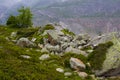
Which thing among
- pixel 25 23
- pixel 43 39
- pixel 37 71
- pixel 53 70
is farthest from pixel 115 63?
pixel 25 23

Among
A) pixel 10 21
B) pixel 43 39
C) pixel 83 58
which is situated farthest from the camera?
pixel 10 21

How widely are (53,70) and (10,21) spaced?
3171 inches

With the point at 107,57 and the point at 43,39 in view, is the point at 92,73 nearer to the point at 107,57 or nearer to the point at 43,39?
the point at 107,57

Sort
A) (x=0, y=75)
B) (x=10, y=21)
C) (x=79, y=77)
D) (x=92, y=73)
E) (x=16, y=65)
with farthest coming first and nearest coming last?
(x=10, y=21), (x=92, y=73), (x=79, y=77), (x=16, y=65), (x=0, y=75)

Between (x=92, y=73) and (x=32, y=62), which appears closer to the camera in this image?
(x=32, y=62)

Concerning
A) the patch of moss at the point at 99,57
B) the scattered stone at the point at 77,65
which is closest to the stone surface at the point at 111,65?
the patch of moss at the point at 99,57

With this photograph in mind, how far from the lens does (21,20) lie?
97.8m

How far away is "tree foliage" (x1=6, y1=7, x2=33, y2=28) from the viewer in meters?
96.3

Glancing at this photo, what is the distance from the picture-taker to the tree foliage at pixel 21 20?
96.3 metres

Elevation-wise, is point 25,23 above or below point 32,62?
above

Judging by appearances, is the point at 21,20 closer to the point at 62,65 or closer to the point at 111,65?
the point at 62,65

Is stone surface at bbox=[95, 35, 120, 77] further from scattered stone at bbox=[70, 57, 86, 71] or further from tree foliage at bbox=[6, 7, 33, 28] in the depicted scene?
tree foliage at bbox=[6, 7, 33, 28]

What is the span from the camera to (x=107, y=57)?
23875 mm

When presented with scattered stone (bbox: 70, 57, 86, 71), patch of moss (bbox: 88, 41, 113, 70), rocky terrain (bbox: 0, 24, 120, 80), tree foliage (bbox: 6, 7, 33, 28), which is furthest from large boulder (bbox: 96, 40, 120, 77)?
tree foliage (bbox: 6, 7, 33, 28)
